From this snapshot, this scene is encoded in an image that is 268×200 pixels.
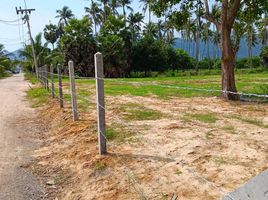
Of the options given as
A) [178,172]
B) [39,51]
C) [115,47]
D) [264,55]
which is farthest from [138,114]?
[264,55]

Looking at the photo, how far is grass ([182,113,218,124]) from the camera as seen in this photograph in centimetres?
838

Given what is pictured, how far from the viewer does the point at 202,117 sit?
8.84 meters

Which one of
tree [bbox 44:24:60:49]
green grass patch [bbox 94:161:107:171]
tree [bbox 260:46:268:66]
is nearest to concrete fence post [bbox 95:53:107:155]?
green grass patch [bbox 94:161:107:171]

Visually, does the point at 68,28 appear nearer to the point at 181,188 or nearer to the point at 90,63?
the point at 90,63

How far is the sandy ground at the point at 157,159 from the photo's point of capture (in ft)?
14.2

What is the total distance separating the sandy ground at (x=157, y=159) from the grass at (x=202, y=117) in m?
0.16

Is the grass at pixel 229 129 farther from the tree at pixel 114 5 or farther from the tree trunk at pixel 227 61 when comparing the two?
the tree at pixel 114 5

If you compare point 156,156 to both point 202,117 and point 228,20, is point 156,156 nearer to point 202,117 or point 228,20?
point 202,117

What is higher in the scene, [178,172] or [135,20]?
[135,20]

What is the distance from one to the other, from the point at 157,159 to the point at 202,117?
3.83m

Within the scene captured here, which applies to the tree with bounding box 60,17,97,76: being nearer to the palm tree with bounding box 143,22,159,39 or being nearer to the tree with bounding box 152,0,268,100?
the palm tree with bounding box 143,22,159,39

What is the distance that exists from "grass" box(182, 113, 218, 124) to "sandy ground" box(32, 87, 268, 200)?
0.54ft

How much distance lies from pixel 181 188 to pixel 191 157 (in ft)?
3.64

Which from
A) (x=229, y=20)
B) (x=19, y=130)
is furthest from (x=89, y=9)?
(x=19, y=130)
